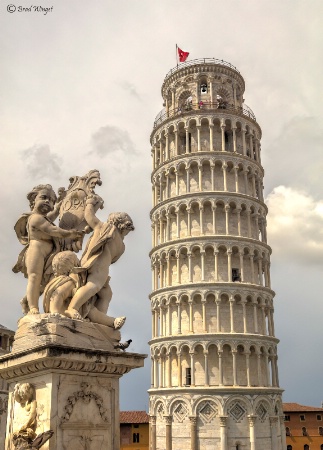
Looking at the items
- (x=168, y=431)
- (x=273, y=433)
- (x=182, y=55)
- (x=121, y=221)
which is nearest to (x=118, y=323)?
(x=121, y=221)

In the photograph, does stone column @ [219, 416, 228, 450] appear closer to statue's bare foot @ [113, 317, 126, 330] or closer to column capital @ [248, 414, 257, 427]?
column capital @ [248, 414, 257, 427]

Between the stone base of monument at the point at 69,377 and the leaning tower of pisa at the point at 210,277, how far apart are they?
4554cm

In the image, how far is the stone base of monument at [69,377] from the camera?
5.91 metres

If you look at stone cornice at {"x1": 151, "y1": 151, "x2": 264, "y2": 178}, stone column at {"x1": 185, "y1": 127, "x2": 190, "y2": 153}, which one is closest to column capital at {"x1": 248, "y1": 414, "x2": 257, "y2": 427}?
stone cornice at {"x1": 151, "y1": 151, "x2": 264, "y2": 178}

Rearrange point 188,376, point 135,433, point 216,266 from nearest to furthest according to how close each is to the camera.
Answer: point 188,376 < point 216,266 < point 135,433

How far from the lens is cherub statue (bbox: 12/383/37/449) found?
583 cm

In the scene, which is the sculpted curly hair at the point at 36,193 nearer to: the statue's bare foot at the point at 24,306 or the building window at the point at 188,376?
the statue's bare foot at the point at 24,306

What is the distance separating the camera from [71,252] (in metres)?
6.93

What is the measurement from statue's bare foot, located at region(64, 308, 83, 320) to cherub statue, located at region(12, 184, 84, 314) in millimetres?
468

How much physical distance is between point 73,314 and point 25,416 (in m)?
1.26

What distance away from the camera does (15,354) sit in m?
6.34

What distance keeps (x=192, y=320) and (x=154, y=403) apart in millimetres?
9269

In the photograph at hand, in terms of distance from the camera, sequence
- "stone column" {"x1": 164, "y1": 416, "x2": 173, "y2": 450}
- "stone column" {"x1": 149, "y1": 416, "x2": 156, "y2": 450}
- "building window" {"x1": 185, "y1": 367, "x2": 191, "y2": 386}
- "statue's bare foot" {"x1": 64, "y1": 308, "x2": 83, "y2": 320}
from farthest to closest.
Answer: "stone column" {"x1": 149, "y1": 416, "x2": 156, "y2": 450}
"building window" {"x1": 185, "y1": 367, "x2": 191, "y2": 386}
"stone column" {"x1": 164, "y1": 416, "x2": 173, "y2": 450}
"statue's bare foot" {"x1": 64, "y1": 308, "x2": 83, "y2": 320}

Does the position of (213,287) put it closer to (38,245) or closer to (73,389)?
(38,245)
